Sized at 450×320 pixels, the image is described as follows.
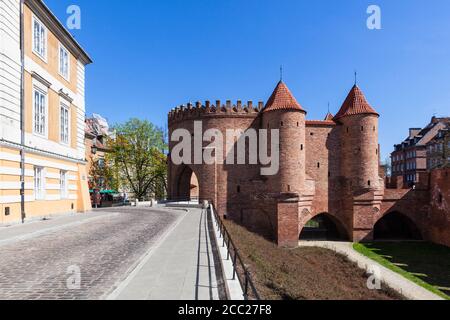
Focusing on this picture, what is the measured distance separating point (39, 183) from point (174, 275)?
11713mm

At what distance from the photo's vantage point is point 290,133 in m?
26.6

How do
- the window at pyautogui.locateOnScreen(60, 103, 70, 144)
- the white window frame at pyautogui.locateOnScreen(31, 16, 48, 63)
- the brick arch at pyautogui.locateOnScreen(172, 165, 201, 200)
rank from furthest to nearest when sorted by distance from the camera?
the brick arch at pyautogui.locateOnScreen(172, 165, 201, 200), the window at pyautogui.locateOnScreen(60, 103, 70, 144), the white window frame at pyautogui.locateOnScreen(31, 16, 48, 63)

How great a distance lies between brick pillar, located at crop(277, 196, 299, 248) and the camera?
2622 cm

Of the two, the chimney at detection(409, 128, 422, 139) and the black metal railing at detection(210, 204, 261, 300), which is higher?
the chimney at detection(409, 128, 422, 139)

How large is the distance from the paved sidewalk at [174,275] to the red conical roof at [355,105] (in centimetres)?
2332

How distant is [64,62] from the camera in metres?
17.3

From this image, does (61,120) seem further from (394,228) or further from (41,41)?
(394,228)

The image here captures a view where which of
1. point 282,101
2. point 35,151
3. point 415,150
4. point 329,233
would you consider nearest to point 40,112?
point 35,151

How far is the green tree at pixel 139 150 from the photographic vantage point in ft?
121

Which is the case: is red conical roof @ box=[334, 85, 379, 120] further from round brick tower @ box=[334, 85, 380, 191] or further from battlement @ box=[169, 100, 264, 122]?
battlement @ box=[169, 100, 264, 122]

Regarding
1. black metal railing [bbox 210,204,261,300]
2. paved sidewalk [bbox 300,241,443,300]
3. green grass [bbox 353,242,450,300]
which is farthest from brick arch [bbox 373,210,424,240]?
black metal railing [bbox 210,204,261,300]

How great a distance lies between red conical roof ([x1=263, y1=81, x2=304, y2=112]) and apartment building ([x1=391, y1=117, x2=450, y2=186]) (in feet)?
127

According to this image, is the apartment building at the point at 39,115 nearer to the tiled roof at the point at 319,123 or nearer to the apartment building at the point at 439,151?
the tiled roof at the point at 319,123

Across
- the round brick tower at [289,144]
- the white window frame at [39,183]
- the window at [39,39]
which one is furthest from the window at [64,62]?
the round brick tower at [289,144]
